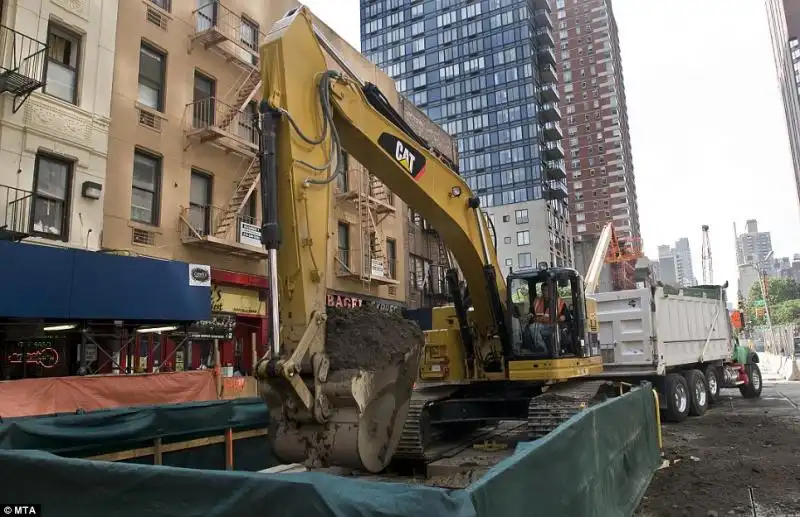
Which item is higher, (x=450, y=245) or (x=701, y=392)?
(x=450, y=245)

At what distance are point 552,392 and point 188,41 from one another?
48.5 ft

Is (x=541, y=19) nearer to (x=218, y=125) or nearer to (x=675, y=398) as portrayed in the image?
(x=218, y=125)

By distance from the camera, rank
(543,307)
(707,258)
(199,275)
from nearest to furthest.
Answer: (543,307) < (199,275) < (707,258)

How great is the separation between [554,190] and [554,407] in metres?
78.1

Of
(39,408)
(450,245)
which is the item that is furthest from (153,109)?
(450,245)

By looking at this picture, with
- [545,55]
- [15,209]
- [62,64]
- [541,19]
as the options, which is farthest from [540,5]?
[15,209]

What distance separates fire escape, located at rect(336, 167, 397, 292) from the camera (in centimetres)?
2322

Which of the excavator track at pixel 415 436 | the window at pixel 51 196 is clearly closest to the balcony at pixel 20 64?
the window at pixel 51 196

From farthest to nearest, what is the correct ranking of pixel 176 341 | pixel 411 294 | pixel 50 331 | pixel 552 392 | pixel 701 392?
pixel 411 294
pixel 176 341
pixel 701 392
pixel 50 331
pixel 552 392

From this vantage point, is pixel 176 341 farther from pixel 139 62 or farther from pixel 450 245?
pixel 450 245

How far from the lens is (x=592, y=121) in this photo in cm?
11750

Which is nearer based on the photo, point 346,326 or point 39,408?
point 346,326

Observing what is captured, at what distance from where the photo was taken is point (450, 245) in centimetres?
923

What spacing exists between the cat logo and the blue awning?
799cm
